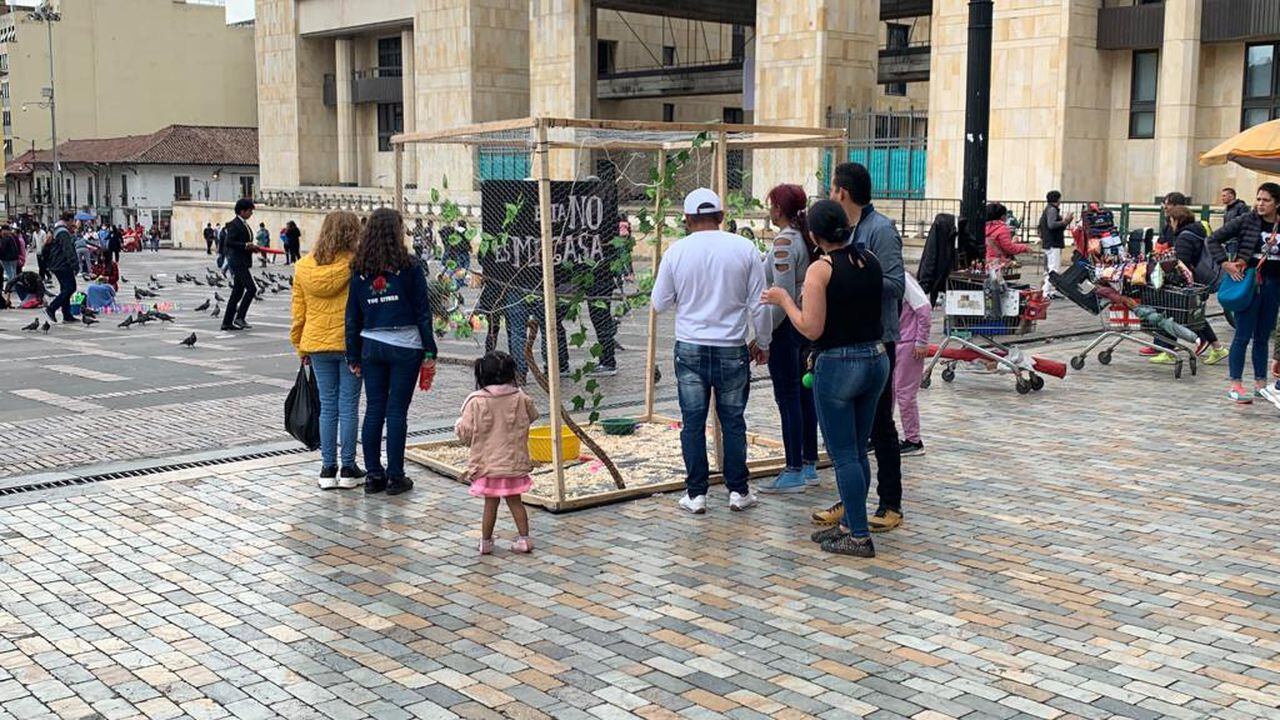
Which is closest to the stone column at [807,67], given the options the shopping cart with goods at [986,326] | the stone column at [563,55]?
the stone column at [563,55]

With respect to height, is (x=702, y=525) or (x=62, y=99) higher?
(x=62, y=99)

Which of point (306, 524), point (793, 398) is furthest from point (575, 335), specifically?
point (306, 524)

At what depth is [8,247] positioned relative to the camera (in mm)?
23375

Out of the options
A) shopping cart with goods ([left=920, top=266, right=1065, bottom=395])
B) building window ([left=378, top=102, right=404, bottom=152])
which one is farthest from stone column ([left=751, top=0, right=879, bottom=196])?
building window ([left=378, top=102, right=404, bottom=152])

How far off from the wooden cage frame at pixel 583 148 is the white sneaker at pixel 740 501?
0.62 meters

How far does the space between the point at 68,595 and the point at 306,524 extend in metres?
1.49

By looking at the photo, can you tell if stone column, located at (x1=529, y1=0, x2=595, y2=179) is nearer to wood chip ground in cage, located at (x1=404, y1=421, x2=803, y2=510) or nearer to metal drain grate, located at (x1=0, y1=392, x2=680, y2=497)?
wood chip ground in cage, located at (x1=404, y1=421, x2=803, y2=510)

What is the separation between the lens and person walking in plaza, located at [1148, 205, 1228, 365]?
13.0m

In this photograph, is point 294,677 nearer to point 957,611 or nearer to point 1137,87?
point 957,611

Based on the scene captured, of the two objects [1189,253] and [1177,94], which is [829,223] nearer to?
[1189,253]

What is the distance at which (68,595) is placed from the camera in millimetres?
5973

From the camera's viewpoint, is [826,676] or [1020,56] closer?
[826,676]

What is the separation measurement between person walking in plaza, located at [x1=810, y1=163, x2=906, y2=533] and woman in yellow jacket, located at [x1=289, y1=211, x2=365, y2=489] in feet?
9.92

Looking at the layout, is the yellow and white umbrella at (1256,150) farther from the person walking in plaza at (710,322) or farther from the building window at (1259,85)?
the building window at (1259,85)
